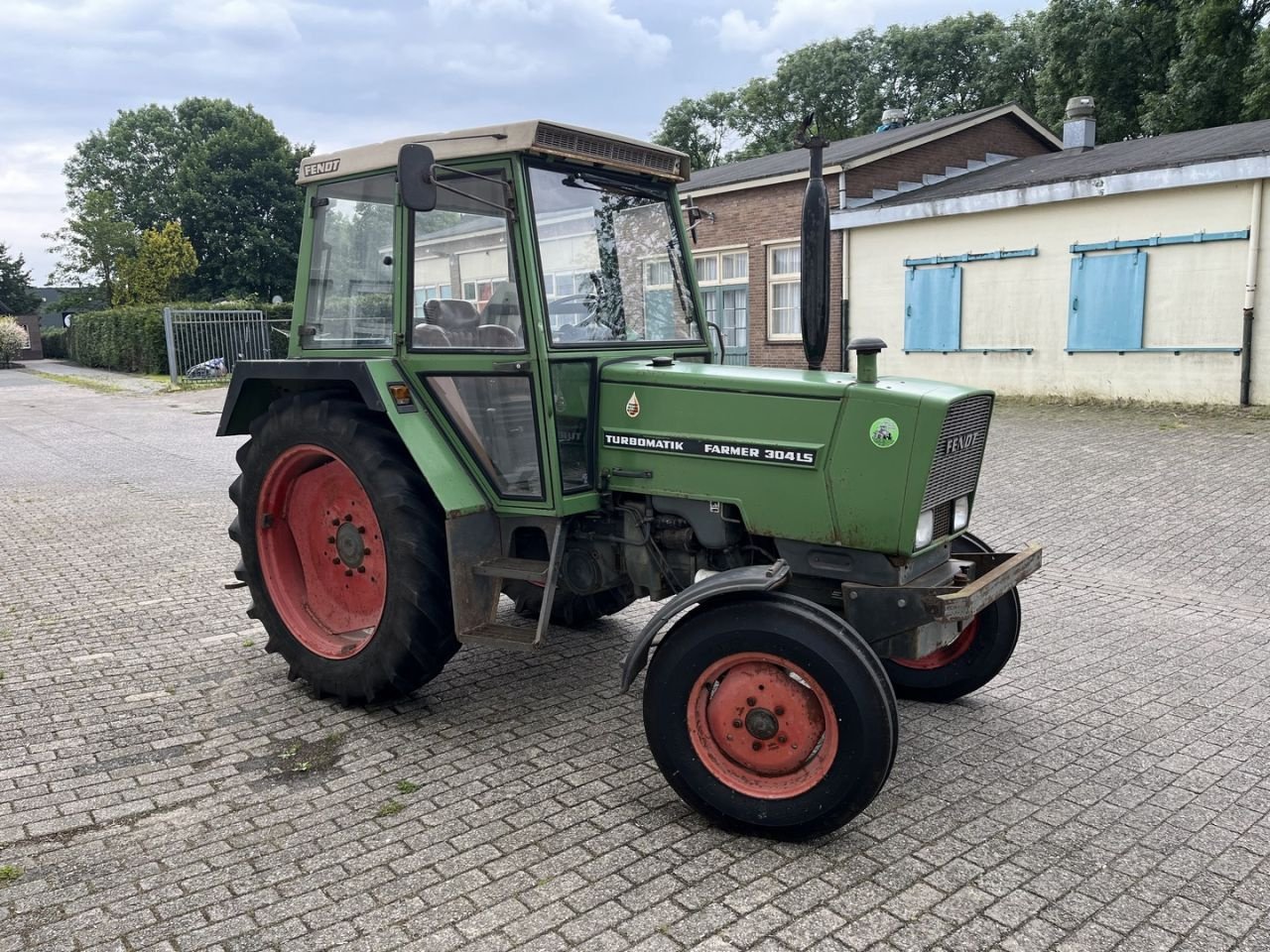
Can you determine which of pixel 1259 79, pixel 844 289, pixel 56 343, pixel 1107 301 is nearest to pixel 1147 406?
pixel 1107 301

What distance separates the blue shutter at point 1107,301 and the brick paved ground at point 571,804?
8.66 m

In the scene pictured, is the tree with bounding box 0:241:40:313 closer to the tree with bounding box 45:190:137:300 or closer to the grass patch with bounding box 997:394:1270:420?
the tree with bounding box 45:190:137:300

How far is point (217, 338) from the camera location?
2494 cm

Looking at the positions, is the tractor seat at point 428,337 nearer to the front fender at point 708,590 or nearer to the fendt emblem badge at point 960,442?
the front fender at point 708,590

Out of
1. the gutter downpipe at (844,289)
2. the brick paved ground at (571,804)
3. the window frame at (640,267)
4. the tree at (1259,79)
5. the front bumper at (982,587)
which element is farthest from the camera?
the tree at (1259,79)

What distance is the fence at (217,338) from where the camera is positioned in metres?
24.5

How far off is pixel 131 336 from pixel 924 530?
96.3ft

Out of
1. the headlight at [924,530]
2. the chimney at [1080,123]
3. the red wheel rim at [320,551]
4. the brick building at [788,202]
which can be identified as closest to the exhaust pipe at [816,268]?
the headlight at [924,530]

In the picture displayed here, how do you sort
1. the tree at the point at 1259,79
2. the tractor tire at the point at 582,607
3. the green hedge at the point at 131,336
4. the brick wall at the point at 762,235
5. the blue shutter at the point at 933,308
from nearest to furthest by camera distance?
the tractor tire at the point at 582,607 → the blue shutter at the point at 933,308 → the brick wall at the point at 762,235 → the tree at the point at 1259,79 → the green hedge at the point at 131,336

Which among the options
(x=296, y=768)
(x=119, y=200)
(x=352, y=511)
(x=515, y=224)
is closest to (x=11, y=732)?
(x=296, y=768)

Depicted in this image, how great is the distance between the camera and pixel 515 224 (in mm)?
3895

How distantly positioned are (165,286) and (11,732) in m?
35.9

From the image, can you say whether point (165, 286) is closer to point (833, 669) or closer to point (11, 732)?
point (11, 732)

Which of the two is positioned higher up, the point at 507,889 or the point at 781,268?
the point at 781,268
